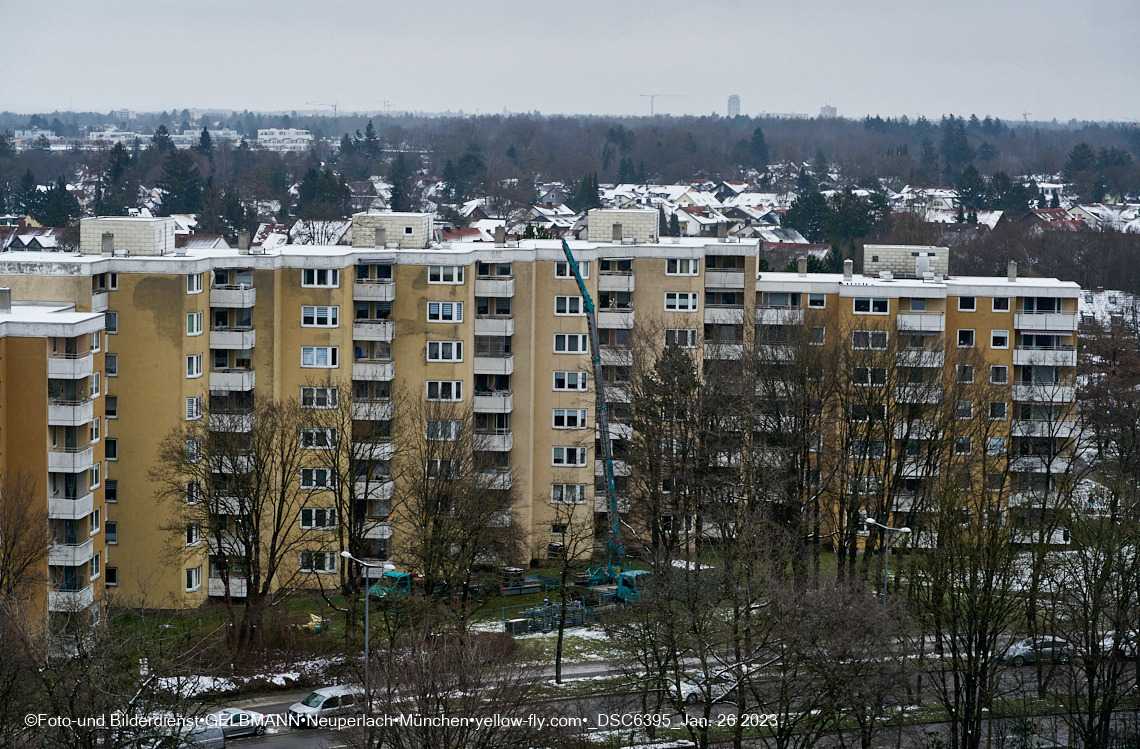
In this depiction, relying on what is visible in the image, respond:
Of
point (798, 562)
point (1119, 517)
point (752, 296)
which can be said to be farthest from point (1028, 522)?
point (752, 296)

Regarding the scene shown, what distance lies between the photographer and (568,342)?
5947 cm

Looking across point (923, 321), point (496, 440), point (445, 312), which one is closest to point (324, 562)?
point (496, 440)

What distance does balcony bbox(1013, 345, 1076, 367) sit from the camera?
63.1 meters

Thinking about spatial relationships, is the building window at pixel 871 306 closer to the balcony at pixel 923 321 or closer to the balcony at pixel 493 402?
the balcony at pixel 923 321

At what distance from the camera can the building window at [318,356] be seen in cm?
5588

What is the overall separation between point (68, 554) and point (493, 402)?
17.6 meters

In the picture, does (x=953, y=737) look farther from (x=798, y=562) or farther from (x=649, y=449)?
(x=649, y=449)

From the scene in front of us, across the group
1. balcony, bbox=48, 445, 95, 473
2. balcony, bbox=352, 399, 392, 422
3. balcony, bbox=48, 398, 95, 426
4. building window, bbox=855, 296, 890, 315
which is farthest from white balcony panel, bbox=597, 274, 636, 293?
balcony, bbox=48, 445, 95, 473

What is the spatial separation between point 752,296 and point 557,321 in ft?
28.9

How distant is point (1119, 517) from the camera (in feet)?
140

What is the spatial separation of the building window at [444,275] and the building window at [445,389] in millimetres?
3781

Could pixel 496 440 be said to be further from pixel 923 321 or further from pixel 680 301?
pixel 923 321

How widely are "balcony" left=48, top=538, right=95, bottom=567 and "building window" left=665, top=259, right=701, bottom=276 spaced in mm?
25408

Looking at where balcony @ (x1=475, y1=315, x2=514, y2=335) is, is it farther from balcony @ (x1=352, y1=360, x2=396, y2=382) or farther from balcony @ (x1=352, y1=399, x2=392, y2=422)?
balcony @ (x1=352, y1=399, x2=392, y2=422)
